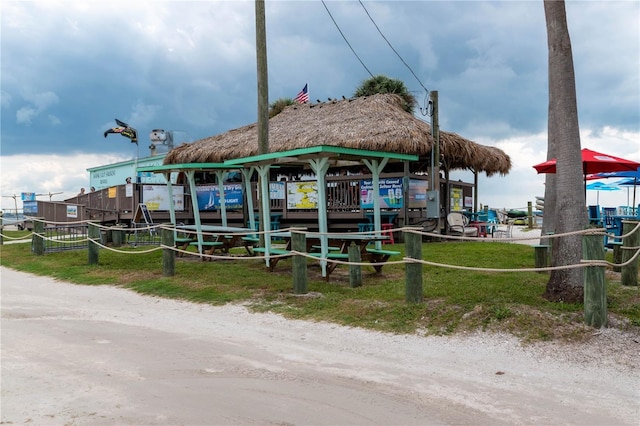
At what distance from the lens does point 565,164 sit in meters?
6.75

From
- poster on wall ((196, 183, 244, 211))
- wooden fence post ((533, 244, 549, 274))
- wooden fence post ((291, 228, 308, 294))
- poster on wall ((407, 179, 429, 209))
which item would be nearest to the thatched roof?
poster on wall ((407, 179, 429, 209))

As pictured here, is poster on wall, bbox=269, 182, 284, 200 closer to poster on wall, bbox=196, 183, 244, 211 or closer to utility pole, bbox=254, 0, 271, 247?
poster on wall, bbox=196, 183, 244, 211

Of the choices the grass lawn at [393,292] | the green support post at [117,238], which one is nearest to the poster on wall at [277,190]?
the green support post at [117,238]

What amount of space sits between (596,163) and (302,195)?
32.1 ft

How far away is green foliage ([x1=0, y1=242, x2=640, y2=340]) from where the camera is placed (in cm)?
614

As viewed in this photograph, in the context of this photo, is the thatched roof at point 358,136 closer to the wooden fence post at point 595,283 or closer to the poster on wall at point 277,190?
the poster on wall at point 277,190

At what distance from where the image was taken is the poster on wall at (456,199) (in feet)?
62.2

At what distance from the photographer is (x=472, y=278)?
8.81 metres

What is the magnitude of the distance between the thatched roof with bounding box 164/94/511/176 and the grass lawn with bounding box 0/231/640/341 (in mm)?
4537

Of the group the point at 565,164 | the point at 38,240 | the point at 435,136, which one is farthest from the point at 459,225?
the point at 38,240

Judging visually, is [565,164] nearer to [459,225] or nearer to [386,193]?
[386,193]

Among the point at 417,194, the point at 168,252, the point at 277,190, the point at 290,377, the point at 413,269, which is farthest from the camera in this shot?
the point at 277,190

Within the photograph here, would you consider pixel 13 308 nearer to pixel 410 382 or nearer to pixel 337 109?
pixel 410 382

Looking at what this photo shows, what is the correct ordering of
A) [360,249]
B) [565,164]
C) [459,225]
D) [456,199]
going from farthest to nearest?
[456,199], [459,225], [360,249], [565,164]
